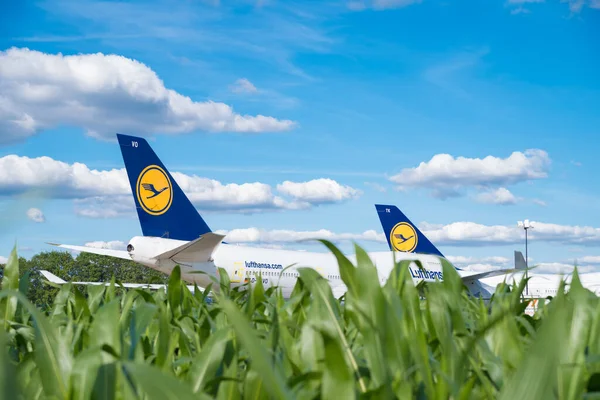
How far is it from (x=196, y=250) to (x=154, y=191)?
359 cm

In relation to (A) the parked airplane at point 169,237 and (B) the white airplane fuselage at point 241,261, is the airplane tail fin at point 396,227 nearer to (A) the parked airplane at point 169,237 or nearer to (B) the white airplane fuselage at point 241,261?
(B) the white airplane fuselage at point 241,261

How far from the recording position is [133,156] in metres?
23.1

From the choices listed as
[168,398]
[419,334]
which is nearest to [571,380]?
[419,334]

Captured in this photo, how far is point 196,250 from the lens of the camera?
70.5 ft

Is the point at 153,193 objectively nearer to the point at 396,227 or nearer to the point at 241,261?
the point at 241,261

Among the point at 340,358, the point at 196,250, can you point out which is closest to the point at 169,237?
the point at 196,250

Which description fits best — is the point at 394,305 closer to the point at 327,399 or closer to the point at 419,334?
the point at 419,334

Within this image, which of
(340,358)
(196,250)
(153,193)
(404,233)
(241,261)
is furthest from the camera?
(404,233)

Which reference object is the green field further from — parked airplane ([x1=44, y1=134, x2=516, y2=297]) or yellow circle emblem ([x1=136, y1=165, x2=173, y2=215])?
yellow circle emblem ([x1=136, y1=165, x2=173, y2=215])

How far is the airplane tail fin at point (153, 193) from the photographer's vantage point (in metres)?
23.1

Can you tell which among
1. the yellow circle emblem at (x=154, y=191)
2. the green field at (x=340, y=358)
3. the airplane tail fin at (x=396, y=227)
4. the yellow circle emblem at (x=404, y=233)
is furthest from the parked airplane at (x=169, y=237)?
the green field at (x=340, y=358)

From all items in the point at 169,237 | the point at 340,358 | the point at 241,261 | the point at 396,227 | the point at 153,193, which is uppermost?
the point at 153,193

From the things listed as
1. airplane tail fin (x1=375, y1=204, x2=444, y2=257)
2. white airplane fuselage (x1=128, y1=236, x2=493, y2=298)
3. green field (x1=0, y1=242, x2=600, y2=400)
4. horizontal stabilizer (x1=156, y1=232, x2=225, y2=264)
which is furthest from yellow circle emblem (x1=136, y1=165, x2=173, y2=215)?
green field (x1=0, y1=242, x2=600, y2=400)

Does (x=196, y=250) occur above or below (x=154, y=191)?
below
